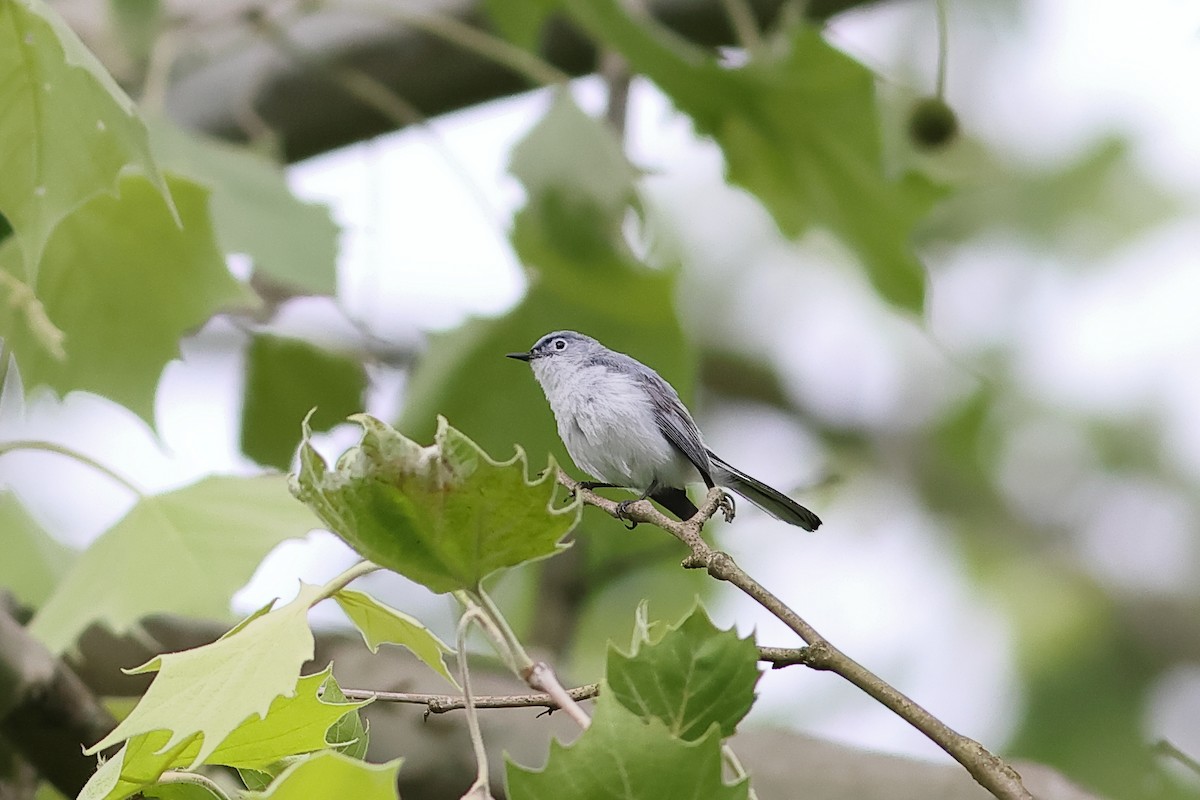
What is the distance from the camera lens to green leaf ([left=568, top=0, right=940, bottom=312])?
50.4 inches

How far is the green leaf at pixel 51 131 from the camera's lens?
73cm

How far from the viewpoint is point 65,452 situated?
35.7 inches

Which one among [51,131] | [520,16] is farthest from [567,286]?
[51,131]

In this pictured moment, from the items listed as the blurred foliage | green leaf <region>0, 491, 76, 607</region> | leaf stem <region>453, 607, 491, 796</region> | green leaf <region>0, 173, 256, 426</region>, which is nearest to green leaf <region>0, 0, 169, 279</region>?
the blurred foliage

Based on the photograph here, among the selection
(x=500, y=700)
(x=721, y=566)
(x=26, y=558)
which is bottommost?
(x=26, y=558)

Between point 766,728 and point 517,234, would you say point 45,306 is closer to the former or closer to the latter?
point 517,234

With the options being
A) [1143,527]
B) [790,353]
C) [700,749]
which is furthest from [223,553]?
[1143,527]

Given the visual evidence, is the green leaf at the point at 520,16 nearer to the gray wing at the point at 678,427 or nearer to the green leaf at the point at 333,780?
the gray wing at the point at 678,427

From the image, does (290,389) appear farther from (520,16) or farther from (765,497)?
(765,497)

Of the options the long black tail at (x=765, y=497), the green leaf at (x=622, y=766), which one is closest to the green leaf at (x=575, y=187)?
the long black tail at (x=765, y=497)

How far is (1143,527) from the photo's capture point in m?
3.20

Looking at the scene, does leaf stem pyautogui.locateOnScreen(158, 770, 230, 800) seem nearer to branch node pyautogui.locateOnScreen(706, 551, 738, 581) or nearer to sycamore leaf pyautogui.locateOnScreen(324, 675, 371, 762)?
sycamore leaf pyautogui.locateOnScreen(324, 675, 371, 762)

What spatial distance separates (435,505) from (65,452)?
0.51 m

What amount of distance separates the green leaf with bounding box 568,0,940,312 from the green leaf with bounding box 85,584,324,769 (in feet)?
2.77
